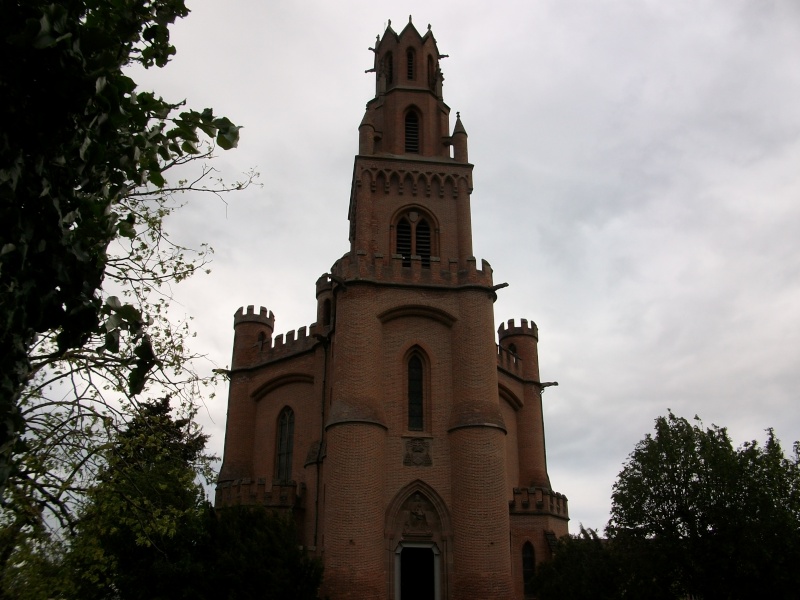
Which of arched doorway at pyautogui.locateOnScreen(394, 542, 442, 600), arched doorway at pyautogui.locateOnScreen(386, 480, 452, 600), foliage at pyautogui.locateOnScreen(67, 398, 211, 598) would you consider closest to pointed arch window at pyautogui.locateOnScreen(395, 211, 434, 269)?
arched doorway at pyautogui.locateOnScreen(386, 480, 452, 600)

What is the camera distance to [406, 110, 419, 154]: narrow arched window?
27.9 m

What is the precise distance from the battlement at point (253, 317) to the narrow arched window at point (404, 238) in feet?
24.4

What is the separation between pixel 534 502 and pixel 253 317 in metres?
13.3

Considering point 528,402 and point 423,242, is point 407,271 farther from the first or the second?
point 528,402

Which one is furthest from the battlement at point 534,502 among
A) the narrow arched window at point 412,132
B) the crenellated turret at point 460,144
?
the narrow arched window at point 412,132

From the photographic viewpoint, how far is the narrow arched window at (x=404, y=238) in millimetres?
25219

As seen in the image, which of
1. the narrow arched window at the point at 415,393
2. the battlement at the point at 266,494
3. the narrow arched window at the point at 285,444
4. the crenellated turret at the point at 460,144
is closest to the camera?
the narrow arched window at the point at 415,393

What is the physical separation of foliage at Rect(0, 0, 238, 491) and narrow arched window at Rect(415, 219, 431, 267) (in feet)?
66.1

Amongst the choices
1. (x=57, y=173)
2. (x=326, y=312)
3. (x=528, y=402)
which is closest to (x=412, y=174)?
(x=326, y=312)

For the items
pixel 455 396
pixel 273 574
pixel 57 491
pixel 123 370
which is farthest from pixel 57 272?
pixel 455 396

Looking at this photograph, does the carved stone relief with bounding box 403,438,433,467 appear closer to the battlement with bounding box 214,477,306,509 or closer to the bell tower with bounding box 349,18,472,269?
the battlement with bounding box 214,477,306,509

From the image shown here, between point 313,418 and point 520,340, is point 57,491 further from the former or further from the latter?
point 520,340

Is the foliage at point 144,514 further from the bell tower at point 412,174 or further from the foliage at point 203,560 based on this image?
the bell tower at point 412,174

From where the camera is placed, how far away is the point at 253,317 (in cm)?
2942
